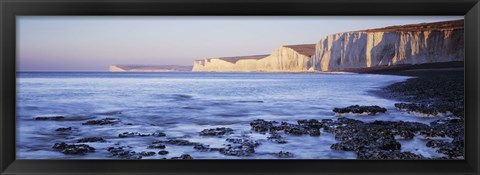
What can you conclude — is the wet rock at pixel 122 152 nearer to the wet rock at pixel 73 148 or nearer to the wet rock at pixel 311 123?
the wet rock at pixel 73 148

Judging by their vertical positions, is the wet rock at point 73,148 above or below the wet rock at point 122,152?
above

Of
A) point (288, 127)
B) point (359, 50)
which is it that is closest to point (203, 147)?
point (288, 127)

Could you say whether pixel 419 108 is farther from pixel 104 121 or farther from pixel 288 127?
pixel 104 121

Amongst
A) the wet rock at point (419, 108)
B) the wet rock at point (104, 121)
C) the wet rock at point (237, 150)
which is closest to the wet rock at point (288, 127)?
the wet rock at point (237, 150)

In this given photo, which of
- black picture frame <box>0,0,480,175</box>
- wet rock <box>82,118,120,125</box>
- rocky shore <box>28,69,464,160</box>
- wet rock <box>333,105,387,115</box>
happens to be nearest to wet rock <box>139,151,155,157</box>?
rocky shore <box>28,69,464,160</box>

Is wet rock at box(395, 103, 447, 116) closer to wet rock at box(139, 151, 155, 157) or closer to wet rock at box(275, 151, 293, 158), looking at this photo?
wet rock at box(275, 151, 293, 158)
